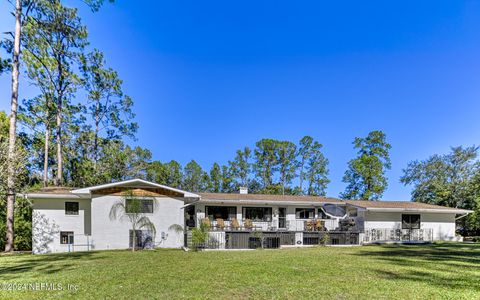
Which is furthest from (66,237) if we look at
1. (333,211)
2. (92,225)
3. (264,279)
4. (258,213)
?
(333,211)

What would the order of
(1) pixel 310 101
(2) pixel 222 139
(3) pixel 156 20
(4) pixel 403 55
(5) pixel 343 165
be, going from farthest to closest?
(2) pixel 222 139 < (5) pixel 343 165 < (1) pixel 310 101 < (3) pixel 156 20 < (4) pixel 403 55

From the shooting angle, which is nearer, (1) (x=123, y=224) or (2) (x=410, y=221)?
(1) (x=123, y=224)

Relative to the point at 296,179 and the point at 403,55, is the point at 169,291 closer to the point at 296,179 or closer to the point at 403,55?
the point at 403,55

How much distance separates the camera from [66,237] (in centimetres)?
1786

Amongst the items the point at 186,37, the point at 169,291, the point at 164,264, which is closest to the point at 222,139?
the point at 186,37

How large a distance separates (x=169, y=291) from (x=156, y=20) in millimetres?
22339

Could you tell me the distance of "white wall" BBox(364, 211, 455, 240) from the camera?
21.9 m

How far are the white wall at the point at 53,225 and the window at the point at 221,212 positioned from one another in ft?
25.9

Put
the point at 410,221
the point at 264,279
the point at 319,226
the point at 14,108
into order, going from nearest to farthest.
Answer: the point at 264,279, the point at 14,108, the point at 319,226, the point at 410,221

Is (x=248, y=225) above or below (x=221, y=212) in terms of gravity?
below

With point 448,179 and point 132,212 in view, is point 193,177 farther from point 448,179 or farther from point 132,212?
point 448,179

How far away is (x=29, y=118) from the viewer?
2458cm

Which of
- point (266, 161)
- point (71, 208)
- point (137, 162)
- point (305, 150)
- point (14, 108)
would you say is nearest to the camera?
point (14, 108)

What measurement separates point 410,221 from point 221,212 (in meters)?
15.1
